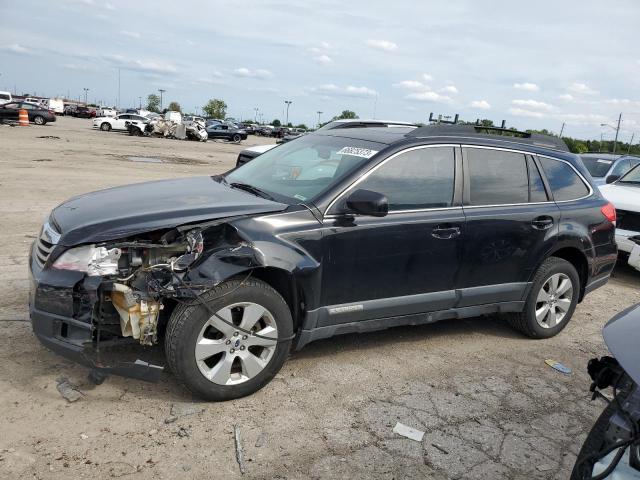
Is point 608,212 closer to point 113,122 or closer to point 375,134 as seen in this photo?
→ point 375,134

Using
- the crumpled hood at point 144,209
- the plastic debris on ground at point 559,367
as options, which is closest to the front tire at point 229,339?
the crumpled hood at point 144,209

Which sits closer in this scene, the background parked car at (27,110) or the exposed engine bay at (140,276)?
the exposed engine bay at (140,276)

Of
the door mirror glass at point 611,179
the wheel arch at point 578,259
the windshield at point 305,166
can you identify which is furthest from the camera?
the door mirror glass at point 611,179

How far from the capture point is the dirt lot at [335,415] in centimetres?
297

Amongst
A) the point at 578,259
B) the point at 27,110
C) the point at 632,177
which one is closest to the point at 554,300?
the point at 578,259

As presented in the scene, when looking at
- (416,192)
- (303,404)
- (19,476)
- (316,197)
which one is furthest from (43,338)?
(416,192)

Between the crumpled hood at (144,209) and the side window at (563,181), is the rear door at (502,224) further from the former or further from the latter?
the crumpled hood at (144,209)

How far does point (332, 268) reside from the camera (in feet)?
12.5

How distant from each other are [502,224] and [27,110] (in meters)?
37.2

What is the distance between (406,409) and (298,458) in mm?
933

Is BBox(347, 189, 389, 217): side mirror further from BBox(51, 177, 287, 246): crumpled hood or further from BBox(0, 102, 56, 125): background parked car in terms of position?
BBox(0, 102, 56, 125): background parked car

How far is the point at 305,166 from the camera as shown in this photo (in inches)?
177

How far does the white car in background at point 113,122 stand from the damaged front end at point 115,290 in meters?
38.5

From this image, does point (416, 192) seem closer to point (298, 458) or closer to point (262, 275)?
point (262, 275)
